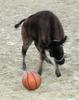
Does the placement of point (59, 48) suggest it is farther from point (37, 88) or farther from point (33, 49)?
point (33, 49)

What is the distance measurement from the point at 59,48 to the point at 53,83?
2.36ft

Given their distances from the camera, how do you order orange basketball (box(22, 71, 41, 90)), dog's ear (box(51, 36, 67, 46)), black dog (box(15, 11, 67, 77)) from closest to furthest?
orange basketball (box(22, 71, 41, 90)) → dog's ear (box(51, 36, 67, 46)) → black dog (box(15, 11, 67, 77))

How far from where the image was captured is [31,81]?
25.8 ft

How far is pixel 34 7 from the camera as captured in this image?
14.7 meters

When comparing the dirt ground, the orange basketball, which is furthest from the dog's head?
the orange basketball

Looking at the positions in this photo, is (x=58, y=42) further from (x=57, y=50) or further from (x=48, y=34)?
(x=48, y=34)

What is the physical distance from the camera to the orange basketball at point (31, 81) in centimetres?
788

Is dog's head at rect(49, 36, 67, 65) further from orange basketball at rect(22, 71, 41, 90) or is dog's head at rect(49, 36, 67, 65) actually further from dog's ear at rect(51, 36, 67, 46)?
orange basketball at rect(22, 71, 41, 90)

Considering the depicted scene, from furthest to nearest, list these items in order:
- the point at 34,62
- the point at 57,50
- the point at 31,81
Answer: the point at 34,62 → the point at 57,50 → the point at 31,81

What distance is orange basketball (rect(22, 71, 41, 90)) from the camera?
25.9 feet

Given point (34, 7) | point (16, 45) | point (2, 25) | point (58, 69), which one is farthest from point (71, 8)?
point (58, 69)

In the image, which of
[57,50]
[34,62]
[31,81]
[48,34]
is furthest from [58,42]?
[34,62]

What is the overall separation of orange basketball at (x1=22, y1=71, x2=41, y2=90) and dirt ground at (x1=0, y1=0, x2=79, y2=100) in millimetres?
129

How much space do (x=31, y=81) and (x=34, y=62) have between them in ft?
5.59
